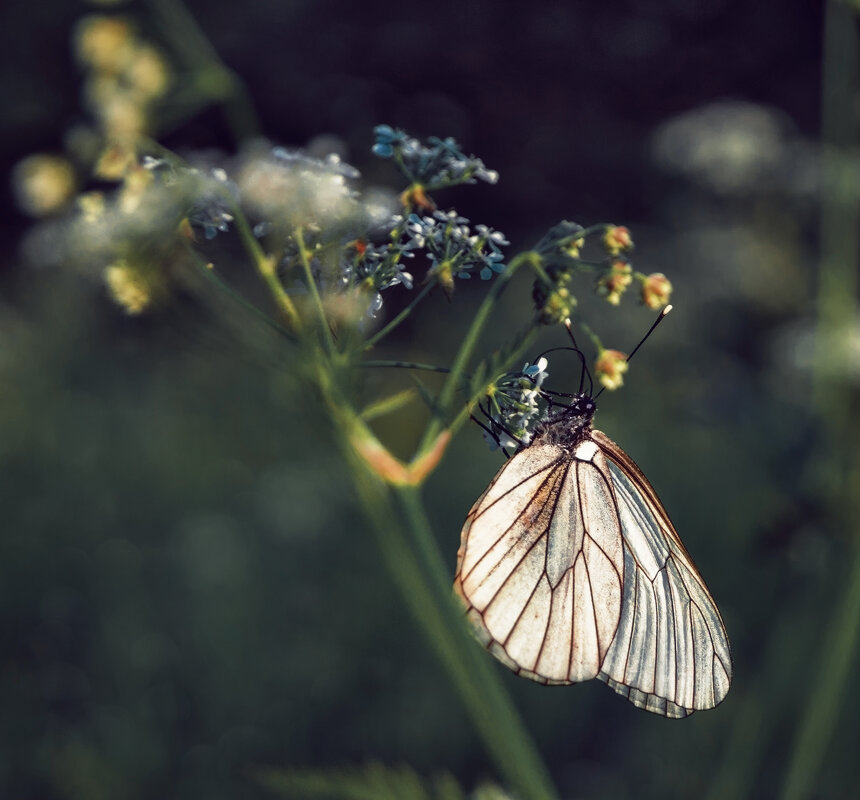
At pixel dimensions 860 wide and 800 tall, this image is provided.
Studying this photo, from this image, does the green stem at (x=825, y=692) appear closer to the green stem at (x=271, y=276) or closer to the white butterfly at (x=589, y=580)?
the white butterfly at (x=589, y=580)

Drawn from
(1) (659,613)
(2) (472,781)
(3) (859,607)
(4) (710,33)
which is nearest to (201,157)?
(1) (659,613)

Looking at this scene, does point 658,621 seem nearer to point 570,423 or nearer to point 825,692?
point 570,423

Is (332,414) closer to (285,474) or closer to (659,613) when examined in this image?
(659,613)

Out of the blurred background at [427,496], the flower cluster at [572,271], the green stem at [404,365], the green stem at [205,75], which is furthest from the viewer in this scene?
the blurred background at [427,496]

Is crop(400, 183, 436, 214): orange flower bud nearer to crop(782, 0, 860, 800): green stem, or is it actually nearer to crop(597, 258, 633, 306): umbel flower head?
crop(597, 258, 633, 306): umbel flower head

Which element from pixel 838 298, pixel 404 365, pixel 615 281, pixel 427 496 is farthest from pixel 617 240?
pixel 427 496

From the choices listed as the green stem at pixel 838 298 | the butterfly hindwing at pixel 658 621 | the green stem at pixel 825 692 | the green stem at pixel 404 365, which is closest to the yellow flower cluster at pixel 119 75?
the green stem at pixel 404 365

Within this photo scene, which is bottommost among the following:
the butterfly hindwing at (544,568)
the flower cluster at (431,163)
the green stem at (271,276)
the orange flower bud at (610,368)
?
the butterfly hindwing at (544,568)

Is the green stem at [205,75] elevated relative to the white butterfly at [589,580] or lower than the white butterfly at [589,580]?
elevated
